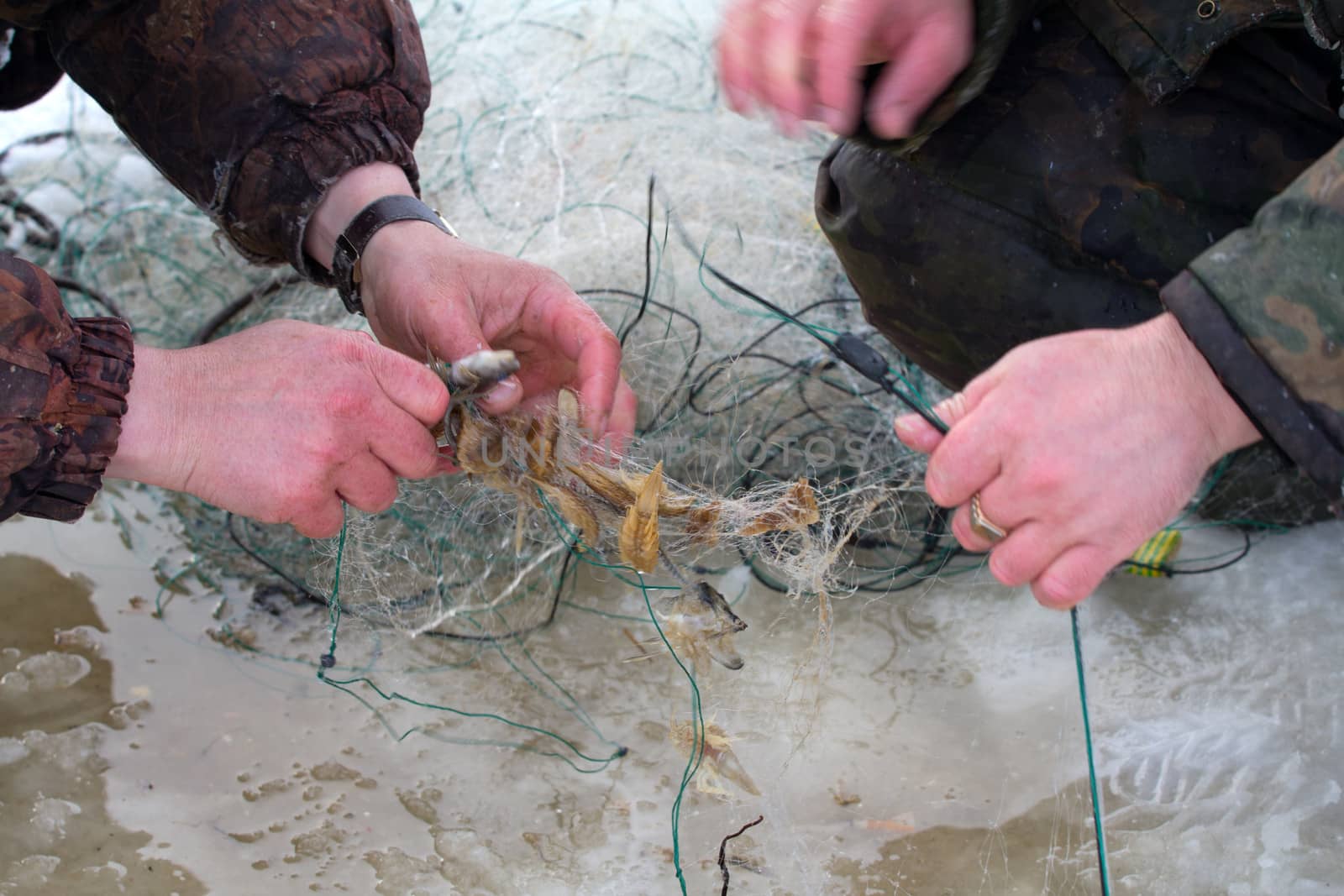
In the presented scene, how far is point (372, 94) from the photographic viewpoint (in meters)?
2.01

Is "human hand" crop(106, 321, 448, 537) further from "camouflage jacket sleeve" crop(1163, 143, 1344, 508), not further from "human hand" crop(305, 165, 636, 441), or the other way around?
"camouflage jacket sleeve" crop(1163, 143, 1344, 508)

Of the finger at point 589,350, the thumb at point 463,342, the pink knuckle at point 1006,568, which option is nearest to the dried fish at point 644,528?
the finger at point 589,350

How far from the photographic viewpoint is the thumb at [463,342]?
1641 mm

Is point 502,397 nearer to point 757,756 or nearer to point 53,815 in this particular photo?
point 757,756

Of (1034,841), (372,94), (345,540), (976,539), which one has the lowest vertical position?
(1034,841)

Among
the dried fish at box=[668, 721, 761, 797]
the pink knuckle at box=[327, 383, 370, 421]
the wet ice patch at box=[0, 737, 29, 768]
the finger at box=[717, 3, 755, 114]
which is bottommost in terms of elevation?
the wet ice patch at box=[0, 737, 29, 768]

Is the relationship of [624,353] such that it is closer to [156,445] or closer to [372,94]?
[372,94]

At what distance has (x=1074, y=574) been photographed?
1.33 m

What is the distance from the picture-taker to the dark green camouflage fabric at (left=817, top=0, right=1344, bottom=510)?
5.34 feet

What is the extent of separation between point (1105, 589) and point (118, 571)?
7.21ft

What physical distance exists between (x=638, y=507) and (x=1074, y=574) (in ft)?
2.11

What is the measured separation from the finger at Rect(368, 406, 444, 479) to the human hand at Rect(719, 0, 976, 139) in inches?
30.6

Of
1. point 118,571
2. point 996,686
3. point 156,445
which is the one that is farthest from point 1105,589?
point 118,571

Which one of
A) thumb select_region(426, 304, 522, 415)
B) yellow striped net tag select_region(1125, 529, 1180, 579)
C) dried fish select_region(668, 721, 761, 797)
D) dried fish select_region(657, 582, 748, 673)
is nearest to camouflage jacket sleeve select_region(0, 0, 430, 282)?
thumb select_region(426, 304, 522, 415)
